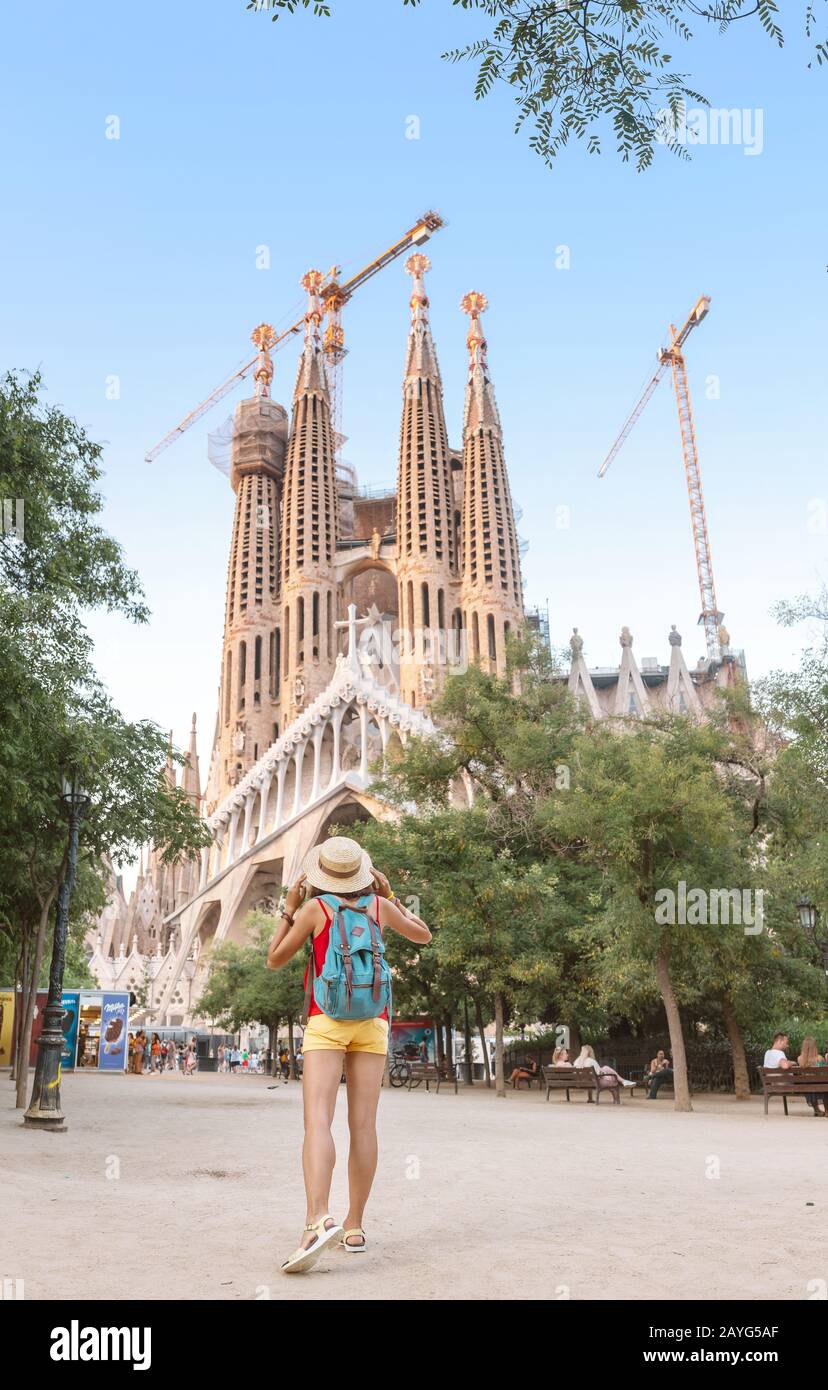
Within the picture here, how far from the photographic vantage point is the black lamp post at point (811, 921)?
17922 mm

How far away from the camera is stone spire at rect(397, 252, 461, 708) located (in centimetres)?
7281

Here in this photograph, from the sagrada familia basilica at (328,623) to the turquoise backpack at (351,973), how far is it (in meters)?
51.2

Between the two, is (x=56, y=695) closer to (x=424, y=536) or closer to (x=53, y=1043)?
(x=53, y=1043)

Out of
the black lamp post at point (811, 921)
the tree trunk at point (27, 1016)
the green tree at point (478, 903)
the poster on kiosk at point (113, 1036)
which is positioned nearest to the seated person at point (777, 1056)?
the black lamp post at point (811, 921)

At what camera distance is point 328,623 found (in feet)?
259

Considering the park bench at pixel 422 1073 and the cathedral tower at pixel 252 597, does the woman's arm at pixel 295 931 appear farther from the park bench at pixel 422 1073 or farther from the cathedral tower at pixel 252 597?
the cathedral tower at pixel 252 597

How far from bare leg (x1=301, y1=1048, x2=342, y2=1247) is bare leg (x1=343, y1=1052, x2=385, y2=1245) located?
82 millimetres

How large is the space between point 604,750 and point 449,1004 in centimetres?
952

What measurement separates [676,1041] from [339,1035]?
13.3 meters

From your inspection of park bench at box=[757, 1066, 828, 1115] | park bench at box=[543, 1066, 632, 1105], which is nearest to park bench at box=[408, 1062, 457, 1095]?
park bench at box=[543, 1066, 632, 1105]

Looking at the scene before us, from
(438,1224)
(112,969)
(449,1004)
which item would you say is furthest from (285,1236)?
(112,969)

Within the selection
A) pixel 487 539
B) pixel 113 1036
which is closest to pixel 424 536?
pixel 487 539
